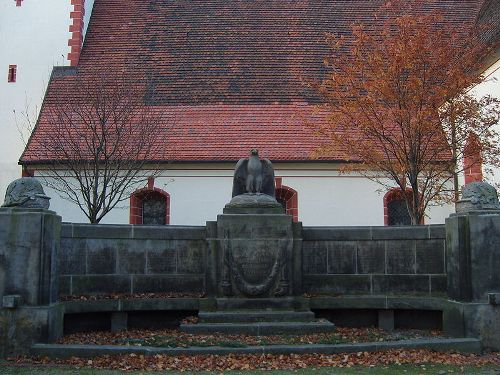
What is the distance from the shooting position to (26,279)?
8.51m

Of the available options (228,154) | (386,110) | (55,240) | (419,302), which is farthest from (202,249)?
(228,154)

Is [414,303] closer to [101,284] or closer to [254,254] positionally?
[254,254]

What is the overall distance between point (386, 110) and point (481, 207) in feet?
23.2

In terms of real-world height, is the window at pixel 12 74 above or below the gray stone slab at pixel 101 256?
above

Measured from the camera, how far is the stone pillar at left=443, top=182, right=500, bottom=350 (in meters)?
8.92

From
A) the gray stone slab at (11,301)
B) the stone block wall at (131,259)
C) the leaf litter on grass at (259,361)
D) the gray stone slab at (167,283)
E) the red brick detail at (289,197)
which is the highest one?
the red brick detail at (289,197)

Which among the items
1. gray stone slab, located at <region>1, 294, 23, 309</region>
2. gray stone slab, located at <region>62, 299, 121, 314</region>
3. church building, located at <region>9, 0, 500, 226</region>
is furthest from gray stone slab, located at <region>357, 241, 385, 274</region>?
church building, located at <region>9, 0, 500, 226</region>

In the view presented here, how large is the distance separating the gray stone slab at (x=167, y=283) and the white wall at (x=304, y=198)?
10.0 m

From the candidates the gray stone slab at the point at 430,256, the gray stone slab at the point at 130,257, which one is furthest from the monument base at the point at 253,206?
the gray stone slab at the point at 430,256

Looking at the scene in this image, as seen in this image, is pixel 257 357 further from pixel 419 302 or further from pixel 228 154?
pixel 228 154

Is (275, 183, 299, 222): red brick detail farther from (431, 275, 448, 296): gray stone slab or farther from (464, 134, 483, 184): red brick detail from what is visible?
(431, 275, 448, 296): gray stone slab

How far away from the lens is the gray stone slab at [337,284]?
10773 mm

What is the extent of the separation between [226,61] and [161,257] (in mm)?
14039

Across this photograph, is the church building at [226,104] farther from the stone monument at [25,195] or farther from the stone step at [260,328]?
the stone step at [260,328]
